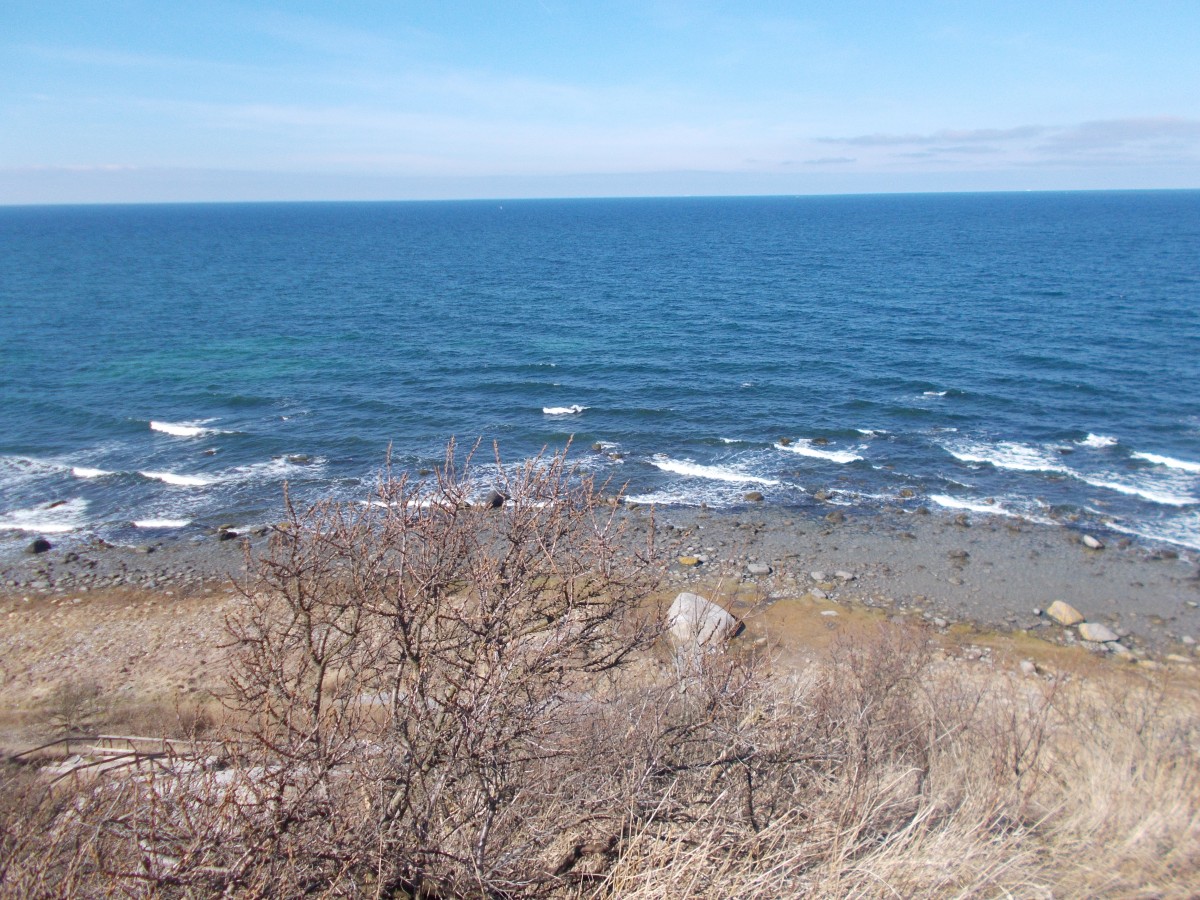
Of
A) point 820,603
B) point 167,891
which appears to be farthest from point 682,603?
point 167,891

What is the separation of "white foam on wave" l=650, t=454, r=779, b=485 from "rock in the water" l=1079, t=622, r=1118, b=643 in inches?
551

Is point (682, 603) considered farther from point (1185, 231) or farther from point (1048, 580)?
point (1185, 231)

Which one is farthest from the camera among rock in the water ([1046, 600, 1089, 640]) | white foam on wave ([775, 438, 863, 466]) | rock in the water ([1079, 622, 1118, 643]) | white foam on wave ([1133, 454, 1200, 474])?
white foam on wave ([775, 438, 863, 466])

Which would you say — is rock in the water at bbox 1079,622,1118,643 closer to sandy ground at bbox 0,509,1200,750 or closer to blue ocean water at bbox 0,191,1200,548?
sandy ground at bbox 0,509,1200,750

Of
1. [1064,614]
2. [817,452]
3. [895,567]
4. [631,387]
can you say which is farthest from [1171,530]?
[631,387]

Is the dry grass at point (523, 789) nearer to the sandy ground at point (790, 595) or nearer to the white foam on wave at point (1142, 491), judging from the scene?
the sandy ground at point (790, 595)

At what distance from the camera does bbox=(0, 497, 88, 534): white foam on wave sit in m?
30.8

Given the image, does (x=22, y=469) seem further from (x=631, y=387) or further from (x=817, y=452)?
(x=817, y=452)

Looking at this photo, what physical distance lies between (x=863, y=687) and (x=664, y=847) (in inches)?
324

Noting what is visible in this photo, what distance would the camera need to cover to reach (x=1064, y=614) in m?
23.9

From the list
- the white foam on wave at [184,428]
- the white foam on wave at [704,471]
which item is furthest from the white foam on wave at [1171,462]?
the white foam on wave at [184,428]

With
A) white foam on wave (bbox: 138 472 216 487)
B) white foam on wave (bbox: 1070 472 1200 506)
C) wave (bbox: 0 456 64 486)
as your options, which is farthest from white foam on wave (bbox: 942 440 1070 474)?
wave (bbox: 0 456 64 486)

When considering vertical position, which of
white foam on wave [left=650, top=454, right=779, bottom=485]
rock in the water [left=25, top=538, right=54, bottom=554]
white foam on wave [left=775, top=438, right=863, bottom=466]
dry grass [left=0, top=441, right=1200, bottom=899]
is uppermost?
dry grass [left=0, top=441, right=1200, bottom=899]

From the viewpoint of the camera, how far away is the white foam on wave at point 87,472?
35.5 metres
